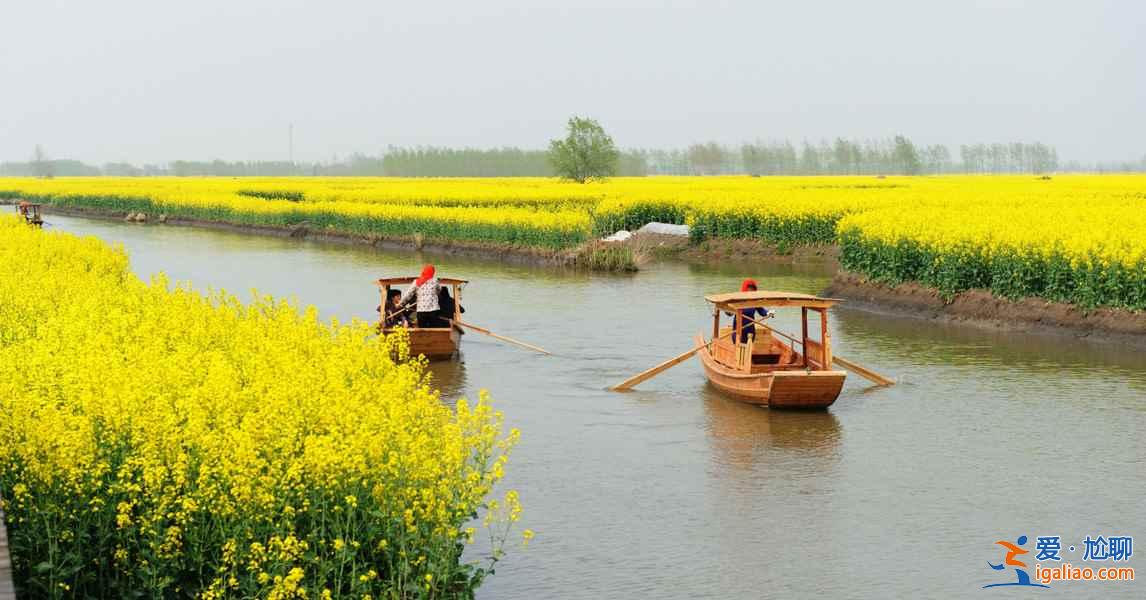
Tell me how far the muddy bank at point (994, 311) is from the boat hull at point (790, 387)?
989cm

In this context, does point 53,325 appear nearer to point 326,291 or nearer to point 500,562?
point 500,562

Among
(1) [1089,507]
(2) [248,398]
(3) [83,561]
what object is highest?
(2) [248,398]

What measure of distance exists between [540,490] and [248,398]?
559 centimetres

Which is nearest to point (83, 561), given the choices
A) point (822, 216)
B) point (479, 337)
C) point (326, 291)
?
point (479, 337)

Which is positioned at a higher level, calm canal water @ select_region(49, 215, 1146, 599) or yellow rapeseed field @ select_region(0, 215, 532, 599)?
yellow rapeseed field @ select_region(0, 215, 532, 599)

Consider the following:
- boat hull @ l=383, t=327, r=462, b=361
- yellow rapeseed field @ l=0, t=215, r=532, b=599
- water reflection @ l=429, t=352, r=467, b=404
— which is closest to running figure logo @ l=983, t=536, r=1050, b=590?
yellow rapeseed field @ l=0, t=215, r=532, b=599

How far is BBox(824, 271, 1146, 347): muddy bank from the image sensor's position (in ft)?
94.8

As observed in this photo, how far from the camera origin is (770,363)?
22.7 m

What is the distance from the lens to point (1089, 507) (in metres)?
15.5

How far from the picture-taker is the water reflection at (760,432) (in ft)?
60.1

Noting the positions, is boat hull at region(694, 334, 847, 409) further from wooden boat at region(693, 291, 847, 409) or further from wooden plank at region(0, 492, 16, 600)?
wooden plank at region(0, 492, 16, 600)

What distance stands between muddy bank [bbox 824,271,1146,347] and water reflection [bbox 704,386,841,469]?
1027 centimetres

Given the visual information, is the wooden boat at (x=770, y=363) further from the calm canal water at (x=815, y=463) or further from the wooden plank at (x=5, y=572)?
the wooden plank at (x=5, y=572)

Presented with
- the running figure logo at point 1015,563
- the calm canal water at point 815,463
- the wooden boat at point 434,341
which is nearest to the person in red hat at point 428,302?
the wooden boat at point 434,341
